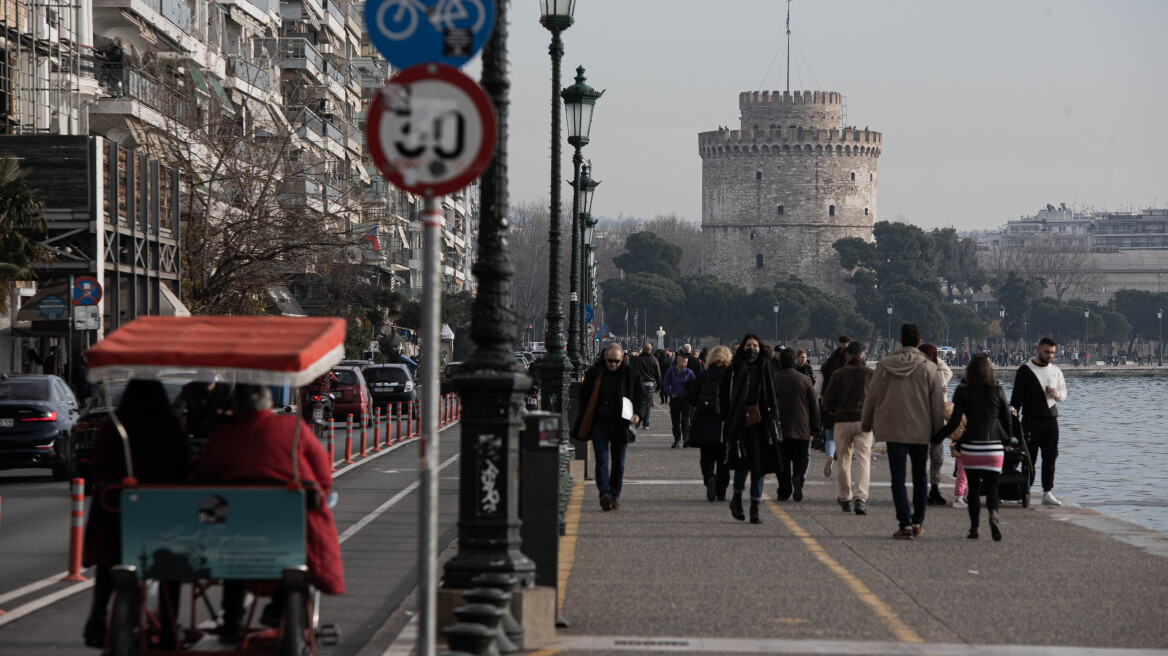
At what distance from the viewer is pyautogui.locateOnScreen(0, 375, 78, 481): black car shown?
18.7m

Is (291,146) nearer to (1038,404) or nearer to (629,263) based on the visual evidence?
(1038,404)

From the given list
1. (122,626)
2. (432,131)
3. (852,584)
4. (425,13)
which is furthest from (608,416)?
(432,131)

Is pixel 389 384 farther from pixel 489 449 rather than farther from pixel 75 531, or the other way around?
pixel 489 449

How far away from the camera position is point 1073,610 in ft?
29.6

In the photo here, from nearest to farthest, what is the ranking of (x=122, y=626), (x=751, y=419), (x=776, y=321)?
(x=122, y=626) → (x=751, y=419) → (x=776, y=321)

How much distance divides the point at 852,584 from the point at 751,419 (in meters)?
4.02

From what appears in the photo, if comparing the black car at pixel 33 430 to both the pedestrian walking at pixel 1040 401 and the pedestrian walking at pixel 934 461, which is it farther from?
the pedestrian walking at pixel 1040 401

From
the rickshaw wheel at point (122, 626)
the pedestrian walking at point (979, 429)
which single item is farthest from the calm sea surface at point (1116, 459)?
the rickshaw wheel at point (122, 626)

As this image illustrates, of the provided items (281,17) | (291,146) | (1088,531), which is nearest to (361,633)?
(1088,531)

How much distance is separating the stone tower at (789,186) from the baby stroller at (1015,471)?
11446 centimetres

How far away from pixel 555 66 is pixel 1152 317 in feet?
501

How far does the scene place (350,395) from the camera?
3262 cm

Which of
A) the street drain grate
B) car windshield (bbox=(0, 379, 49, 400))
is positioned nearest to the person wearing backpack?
the street drain grate

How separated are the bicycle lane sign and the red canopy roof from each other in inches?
50.9
